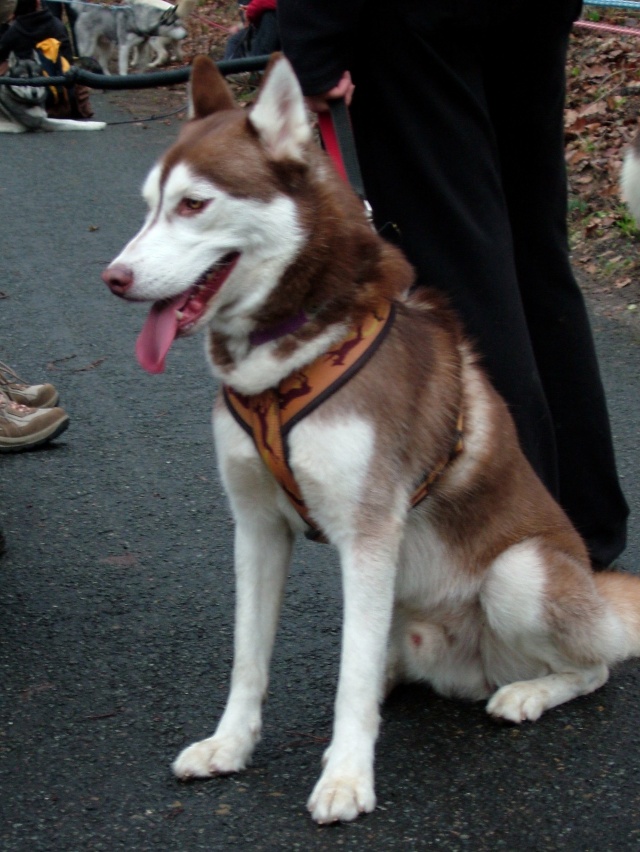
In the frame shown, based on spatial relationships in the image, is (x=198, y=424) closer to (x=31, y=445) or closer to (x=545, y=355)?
(x=31, y=445)

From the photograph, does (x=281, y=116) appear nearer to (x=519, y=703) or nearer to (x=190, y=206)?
(x=190, y=206)

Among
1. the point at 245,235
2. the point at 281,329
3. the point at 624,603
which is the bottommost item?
the point at 624,603

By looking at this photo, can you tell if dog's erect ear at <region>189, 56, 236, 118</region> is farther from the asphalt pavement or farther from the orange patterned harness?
the asphalt pavement

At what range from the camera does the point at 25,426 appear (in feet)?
15.0

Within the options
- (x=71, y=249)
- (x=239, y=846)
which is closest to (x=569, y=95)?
(x=71, y=249)

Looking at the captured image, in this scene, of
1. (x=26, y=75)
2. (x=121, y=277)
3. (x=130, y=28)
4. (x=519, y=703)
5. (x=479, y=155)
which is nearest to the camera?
(x=121, y=277)

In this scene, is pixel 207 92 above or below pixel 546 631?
above

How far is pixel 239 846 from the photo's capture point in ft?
7.76

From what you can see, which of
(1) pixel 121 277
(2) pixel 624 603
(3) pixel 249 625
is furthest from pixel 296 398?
(2) pixel 624 603

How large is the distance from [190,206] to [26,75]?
8.16 metres

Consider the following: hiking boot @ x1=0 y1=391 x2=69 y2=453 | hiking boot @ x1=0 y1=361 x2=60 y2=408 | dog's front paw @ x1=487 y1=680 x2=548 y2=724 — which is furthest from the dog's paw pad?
hiking boot @ x1=0 y1=361 x2=60 y2=408

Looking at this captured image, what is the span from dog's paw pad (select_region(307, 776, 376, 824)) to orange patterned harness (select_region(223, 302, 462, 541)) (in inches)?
21.3

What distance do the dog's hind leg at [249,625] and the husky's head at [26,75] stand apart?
751 cm

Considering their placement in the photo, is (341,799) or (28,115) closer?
(341,799)
